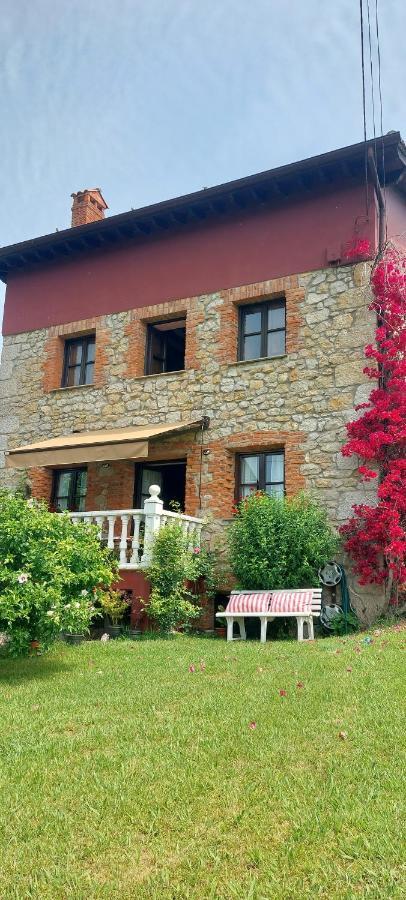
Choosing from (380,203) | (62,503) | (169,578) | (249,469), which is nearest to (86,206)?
(62,503)

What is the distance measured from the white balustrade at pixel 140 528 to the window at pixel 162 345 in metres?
3.33

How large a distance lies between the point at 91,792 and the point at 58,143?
9485mm

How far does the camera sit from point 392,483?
9.98 meters

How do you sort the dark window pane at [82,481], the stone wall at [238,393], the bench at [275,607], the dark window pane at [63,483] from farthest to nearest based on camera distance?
the dark window pane at [63,483], the dark window pane at [82,481], the stone wall at [238,393], the bench at [275,607]

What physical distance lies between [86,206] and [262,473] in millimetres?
7698

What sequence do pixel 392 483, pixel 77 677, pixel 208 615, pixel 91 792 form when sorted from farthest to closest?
pixel 208 615 → pixel 392 483 → pixel 77 677 → pixel 91 792

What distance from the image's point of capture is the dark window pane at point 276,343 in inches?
476

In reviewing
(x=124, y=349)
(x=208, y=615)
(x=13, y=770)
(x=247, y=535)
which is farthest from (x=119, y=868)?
(x=124, y=349)

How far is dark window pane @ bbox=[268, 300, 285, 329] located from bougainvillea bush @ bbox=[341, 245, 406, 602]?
175cm

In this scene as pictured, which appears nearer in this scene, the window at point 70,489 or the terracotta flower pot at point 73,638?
the terracotta flower pot at point 73,638

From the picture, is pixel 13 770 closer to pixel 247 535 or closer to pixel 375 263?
pixel 247 535

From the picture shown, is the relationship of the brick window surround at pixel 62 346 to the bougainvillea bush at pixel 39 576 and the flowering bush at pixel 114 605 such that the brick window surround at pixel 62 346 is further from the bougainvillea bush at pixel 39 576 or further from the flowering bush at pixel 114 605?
the bougainvillea bush at pixel 39 576

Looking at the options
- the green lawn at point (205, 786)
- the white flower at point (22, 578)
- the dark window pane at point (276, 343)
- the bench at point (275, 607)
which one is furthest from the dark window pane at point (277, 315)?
the white flower at point (22, 578)

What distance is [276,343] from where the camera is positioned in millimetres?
12180
